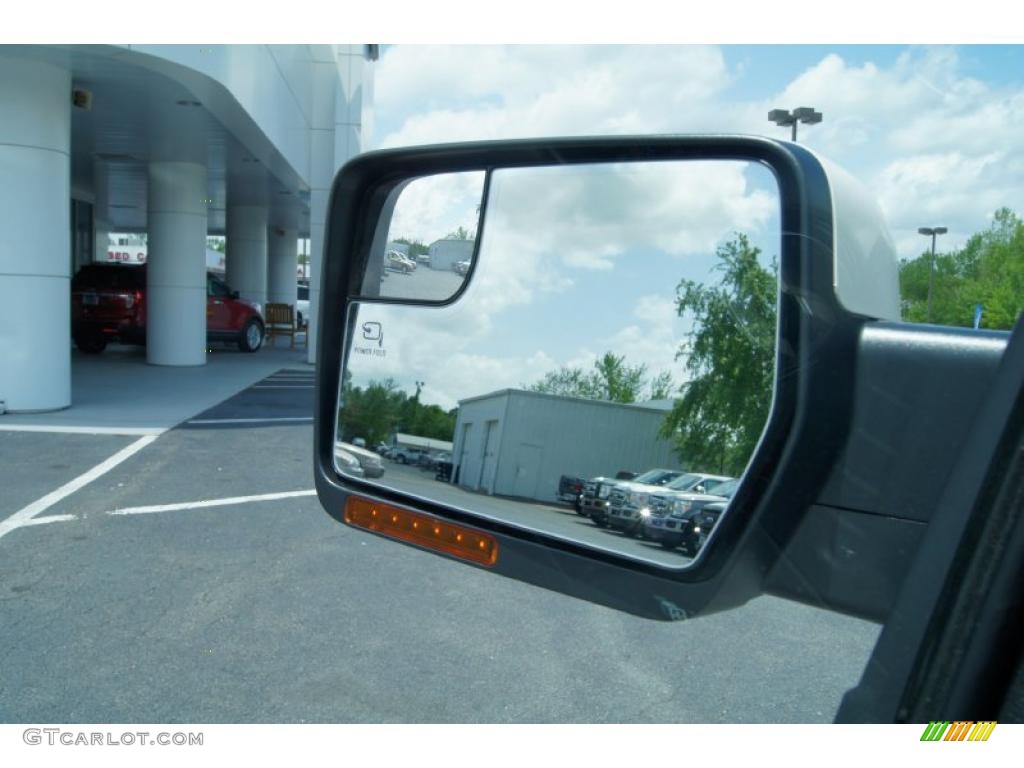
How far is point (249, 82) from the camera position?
12383 millimetres

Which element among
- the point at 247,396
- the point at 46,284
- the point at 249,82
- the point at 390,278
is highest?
the point at 249,82

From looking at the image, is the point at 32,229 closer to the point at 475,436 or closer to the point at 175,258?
the point at 175,258

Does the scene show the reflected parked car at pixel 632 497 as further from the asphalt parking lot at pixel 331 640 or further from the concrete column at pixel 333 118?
the concrete column at pixel 333 118

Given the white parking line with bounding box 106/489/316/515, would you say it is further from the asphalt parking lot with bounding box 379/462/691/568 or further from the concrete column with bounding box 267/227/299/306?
the concrete column with bounding box 267/227/299/306

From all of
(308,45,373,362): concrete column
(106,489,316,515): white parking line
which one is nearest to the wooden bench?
(308,45,373,362): concrete column

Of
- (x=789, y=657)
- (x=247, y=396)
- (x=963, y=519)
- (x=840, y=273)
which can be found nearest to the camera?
(x=963, y=519)

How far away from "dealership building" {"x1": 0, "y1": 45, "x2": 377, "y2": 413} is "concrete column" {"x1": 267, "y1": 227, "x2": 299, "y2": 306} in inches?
257

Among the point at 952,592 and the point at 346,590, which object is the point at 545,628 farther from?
the point at 952,592

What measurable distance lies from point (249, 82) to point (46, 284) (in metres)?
3.61

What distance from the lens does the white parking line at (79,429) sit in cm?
985

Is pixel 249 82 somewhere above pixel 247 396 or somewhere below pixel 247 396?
above

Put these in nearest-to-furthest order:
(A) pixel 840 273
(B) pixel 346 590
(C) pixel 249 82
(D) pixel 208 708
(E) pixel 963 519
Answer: (E) pixel 963 519
(A) pixel 840 273
(D) pixel 208 708
(B) pixel 346 590
(C) pixel 249 82

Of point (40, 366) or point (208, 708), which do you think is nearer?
point (208, 708)

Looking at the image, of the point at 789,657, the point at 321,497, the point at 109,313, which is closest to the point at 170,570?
the point at 789,657
